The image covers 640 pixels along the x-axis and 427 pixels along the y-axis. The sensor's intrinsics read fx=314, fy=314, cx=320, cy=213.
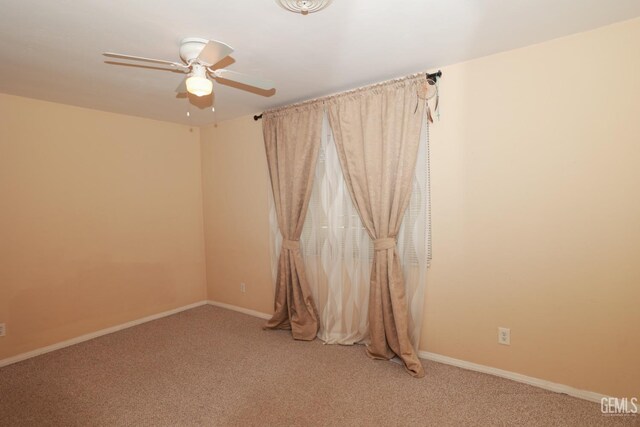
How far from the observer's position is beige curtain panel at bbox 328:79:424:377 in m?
2.52

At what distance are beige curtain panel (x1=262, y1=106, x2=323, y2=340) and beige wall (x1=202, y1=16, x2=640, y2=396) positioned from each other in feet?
3.69

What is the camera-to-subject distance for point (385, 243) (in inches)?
103

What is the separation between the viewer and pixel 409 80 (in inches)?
99.0

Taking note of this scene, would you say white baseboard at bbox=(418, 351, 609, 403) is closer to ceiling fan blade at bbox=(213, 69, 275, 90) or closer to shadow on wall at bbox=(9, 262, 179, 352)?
ceiling fan blade at bbox=(213, 69, 275, 90)

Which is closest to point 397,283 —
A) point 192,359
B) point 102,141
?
point 192,359

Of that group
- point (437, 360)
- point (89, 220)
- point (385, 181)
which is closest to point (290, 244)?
point (385, 181)

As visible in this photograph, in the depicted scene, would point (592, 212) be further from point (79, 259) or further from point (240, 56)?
point (79, 259)

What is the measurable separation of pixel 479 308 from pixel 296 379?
59.4 inches

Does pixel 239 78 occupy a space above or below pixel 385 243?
above

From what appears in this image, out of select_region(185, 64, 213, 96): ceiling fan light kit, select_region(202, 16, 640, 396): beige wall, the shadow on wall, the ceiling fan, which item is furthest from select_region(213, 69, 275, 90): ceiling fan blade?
the shadow on wall

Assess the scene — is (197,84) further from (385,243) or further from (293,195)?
(385,243)

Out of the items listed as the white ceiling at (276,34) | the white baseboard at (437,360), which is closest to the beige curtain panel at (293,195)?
the white ceiling at (276,34)

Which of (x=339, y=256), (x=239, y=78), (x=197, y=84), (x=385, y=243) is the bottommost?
(x=339, y=256)

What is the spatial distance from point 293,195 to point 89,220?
2129 mm
